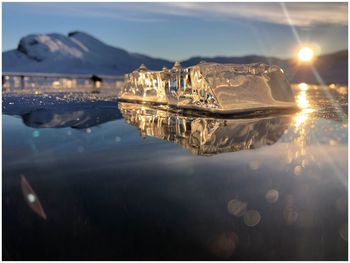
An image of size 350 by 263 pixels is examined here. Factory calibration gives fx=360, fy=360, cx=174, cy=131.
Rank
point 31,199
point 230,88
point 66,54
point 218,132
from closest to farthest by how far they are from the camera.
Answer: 1. point 31,199
2. point 218,132
3. point 230,88
4. point 66,54

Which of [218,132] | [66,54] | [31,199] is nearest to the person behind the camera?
[31,199]

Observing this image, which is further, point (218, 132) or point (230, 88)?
point (230, 88)

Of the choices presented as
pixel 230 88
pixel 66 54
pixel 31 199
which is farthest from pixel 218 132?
pixel 66 54

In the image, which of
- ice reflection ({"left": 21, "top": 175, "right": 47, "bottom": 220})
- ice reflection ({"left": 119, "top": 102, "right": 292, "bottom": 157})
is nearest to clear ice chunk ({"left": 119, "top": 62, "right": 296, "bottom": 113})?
ice reflection ({"left": 119, "top": 102, "right": 292, "bottom": 157})

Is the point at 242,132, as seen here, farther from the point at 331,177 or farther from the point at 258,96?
the point at 258,96

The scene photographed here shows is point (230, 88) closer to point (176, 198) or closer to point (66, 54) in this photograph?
point (176, 198)

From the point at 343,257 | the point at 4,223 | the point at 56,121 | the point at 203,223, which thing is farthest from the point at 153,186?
the point at 56,121

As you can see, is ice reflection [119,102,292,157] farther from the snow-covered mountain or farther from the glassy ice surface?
the snow-covered mountain
